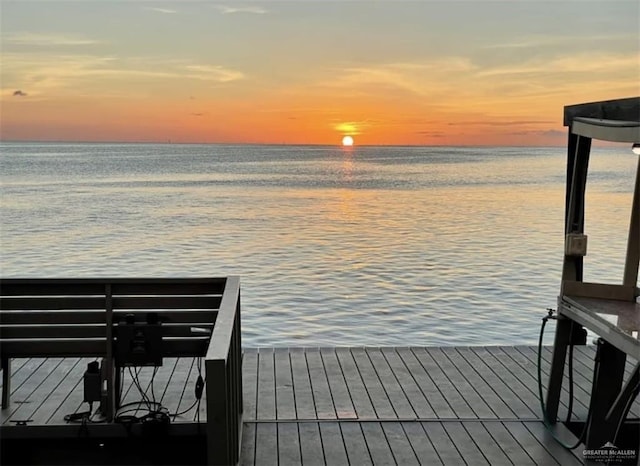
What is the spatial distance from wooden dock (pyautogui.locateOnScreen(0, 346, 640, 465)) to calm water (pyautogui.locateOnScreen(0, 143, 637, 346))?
232 centimetres

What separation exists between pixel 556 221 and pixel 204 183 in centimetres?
2139

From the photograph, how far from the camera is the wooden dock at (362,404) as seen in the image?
3.62 meters

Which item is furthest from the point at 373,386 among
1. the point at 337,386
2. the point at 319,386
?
the point at 319,386

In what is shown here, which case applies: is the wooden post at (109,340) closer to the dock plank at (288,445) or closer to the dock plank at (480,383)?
the dock plank at (288,445)

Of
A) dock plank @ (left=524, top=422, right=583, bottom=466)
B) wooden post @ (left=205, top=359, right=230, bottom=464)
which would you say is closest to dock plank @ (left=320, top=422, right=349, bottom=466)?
dock plank @ (left=524, top=422, right=583, bottom=466)

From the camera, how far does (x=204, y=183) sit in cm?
3766

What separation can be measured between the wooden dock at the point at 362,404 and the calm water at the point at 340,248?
7.60 ft

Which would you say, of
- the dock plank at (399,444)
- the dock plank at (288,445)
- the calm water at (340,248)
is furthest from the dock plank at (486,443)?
the calm water at (340,248)

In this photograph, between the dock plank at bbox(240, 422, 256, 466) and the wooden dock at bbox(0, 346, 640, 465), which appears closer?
the dock plank at bbox(240, 422, 256, 466)

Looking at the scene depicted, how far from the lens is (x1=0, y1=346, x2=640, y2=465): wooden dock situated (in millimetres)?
3617

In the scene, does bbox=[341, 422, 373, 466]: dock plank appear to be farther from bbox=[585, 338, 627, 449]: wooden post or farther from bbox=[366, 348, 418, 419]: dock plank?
bbox=[585, 338, 627, 449]: wooden post

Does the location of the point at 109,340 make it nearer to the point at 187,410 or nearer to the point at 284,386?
the point at 187,410

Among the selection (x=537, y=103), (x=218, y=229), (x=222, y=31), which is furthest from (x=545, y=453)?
(x=222, y=31)

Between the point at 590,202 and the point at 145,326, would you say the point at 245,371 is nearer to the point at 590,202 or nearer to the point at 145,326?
the point at 145,326
